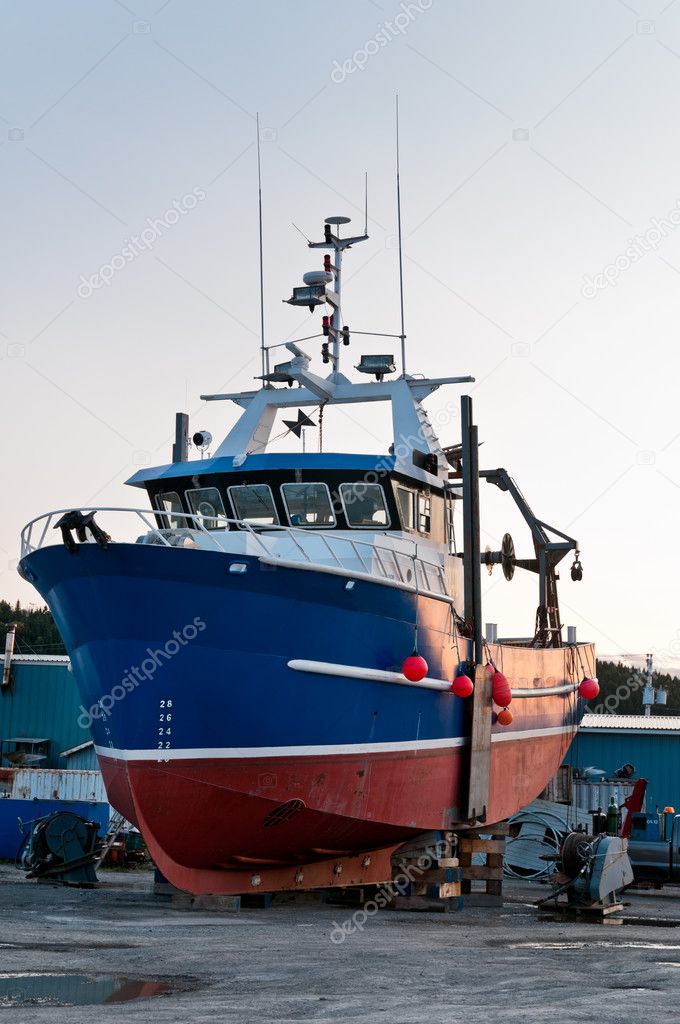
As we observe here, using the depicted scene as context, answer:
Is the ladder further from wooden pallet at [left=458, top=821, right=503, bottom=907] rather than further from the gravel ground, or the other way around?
wooden pallet at [left=458, top=821, right=503, bottom=907]

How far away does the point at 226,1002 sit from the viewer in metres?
7.09

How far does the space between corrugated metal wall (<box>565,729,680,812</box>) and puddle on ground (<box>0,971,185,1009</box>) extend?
783 inches

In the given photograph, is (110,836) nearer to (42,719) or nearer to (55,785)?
(55,785)

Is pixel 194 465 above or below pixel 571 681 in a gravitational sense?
above

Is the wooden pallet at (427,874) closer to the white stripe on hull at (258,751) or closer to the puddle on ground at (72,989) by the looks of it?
the white stripe on hull at (258,751)

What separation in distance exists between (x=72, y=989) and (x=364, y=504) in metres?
8.32

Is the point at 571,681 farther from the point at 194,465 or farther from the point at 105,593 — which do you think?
the point at 105,593

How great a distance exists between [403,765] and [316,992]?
6100mm

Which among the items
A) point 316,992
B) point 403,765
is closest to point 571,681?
point 403,765

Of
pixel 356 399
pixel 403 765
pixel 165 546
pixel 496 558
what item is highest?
pixel 356 399

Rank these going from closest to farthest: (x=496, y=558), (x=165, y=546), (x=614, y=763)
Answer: (x=165, y=546) → (x=496, y=558) → (x=614, y=763)

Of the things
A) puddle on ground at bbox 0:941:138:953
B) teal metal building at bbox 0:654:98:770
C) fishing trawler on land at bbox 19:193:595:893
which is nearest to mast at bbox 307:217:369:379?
fishing trawler on land at bbox 19:193:595:893

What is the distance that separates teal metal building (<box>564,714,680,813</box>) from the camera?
26734 mm

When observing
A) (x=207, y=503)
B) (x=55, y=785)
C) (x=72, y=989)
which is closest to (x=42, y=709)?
(x=55, y=785)
